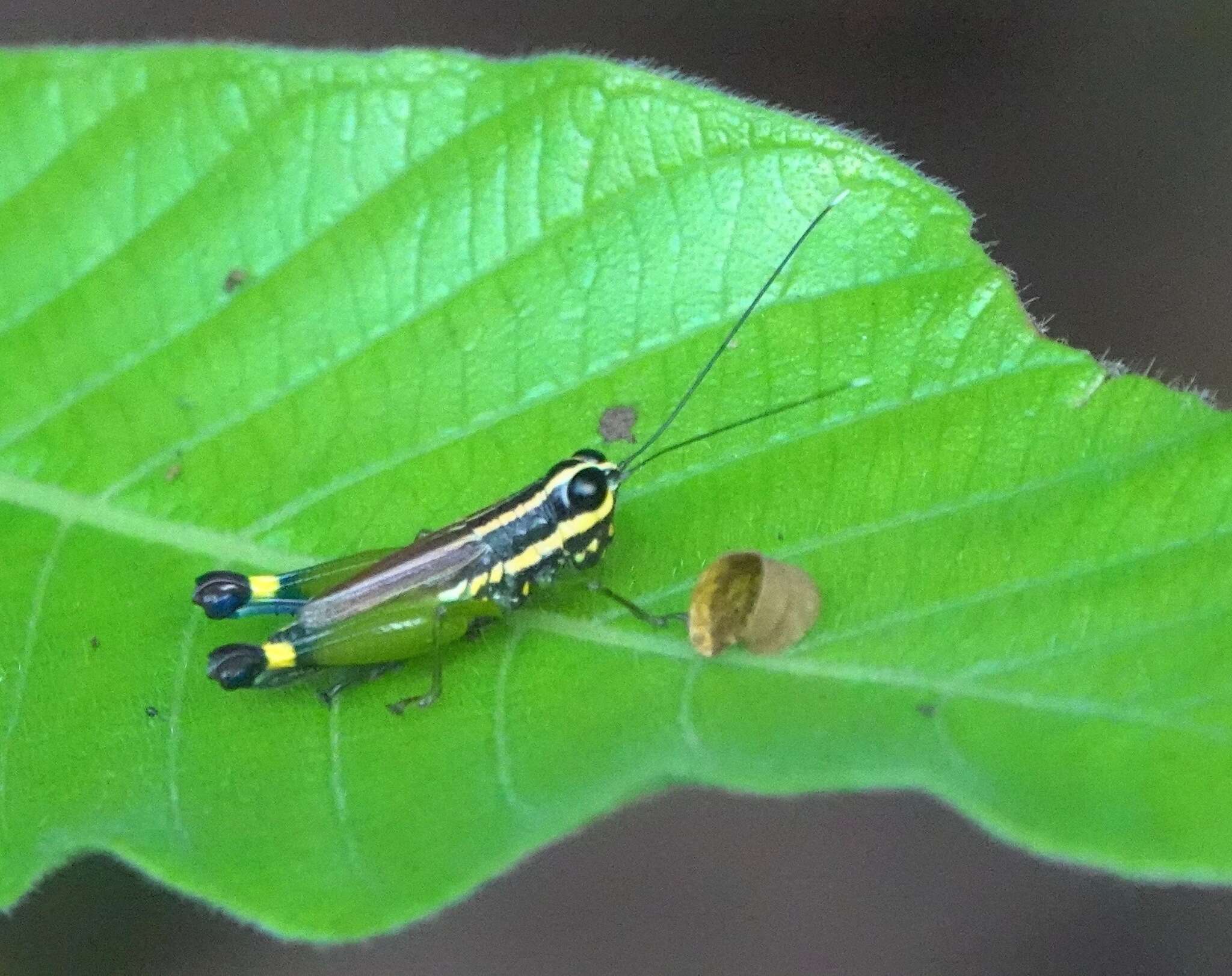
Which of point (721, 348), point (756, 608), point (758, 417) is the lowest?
point (756, 608)

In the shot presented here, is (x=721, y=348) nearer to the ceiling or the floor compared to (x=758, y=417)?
nearer to the ceiling

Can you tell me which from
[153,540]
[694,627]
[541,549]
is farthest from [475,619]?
[153,540]

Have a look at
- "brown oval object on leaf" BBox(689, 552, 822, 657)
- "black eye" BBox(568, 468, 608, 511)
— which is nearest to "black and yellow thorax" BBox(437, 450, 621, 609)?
"black eye" BBox(568, 468, 608, 511)

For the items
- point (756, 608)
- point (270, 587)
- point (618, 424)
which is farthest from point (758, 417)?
point (270, 587)

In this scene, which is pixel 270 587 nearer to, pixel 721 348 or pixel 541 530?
pixel 541 530

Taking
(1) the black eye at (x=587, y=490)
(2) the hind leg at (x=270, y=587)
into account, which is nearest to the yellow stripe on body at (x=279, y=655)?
(2) the hind leg at (x=270, y=587)

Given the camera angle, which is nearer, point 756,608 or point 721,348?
point 756,608
